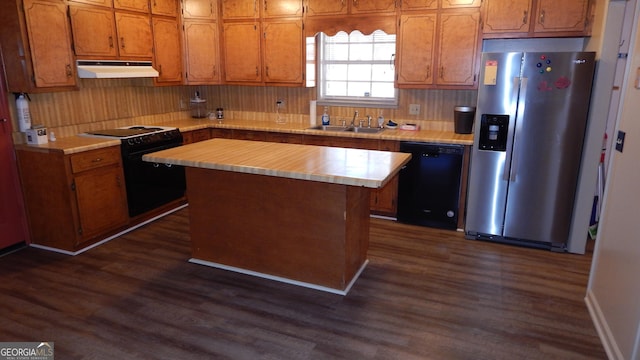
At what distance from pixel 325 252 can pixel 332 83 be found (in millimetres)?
2823

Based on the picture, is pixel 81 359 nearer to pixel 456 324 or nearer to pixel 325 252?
pixel 325 252

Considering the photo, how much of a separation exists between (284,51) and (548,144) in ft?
9.62

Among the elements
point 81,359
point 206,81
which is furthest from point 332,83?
point 81,359

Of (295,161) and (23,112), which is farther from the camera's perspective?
(23,112)

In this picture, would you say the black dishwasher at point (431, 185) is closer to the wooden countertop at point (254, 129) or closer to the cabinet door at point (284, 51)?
the wooden countertop at point (254, 129)

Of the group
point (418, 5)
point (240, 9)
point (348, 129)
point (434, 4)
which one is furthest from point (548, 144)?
point (240, 9)

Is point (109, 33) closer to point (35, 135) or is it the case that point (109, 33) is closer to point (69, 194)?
point (35, 135)

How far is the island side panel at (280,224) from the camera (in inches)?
112

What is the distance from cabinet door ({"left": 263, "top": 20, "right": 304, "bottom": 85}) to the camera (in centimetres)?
476

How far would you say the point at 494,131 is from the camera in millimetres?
3668

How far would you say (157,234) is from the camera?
4051mm

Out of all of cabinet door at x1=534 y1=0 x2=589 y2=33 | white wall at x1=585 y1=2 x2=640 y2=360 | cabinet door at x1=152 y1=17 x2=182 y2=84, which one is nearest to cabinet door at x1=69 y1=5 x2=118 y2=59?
cabinet door at x1=152 y1=17 x2=182 y2=84

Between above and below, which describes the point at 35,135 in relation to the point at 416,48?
below

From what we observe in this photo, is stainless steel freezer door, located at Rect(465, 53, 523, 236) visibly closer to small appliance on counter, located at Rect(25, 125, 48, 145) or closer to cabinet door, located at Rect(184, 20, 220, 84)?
cabinet door, located at Rect(184, 20, 220, 84)
